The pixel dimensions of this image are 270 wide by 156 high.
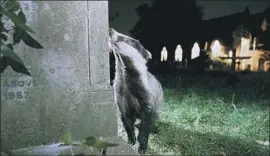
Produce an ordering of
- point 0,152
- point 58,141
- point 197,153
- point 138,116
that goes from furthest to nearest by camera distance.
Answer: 1. point 138,116
2. point 197,153
3. point 58,141
4. point 0,152

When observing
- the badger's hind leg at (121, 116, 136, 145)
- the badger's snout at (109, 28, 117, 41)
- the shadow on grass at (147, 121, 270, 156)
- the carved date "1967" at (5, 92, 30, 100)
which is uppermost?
the badger's snout at (109, 28, 117, 41)

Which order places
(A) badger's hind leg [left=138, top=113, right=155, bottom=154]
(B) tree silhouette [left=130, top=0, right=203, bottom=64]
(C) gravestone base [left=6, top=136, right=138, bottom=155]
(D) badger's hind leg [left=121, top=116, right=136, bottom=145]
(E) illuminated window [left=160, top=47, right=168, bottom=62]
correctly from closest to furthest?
1. (C) gravestone base [left=6, top=136, right=138, bottom=155]
2. (A) badger's hind leg [left=138, top=113, right=155, bottom=154]
3. (D) badger's hind leg [left=121, top=116, right=136, bottom=145]
4. (B) tree silhouette [left=130, top=0, right=203, bottom=64]
5. (E) illuminated window [left=160, top=47, right=168, bottom=62]

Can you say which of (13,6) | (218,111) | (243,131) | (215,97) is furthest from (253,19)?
(13,6)

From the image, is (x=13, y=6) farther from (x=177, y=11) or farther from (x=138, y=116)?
(x=177, y=11)

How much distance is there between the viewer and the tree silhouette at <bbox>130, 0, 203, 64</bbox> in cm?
1597

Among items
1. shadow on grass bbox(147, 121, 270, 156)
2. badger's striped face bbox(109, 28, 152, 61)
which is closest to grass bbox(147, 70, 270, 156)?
shadow on grass bbox(147, 121, 270, 156)

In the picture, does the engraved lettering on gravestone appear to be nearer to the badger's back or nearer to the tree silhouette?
the badger's back

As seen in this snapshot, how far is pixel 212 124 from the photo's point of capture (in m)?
5.73

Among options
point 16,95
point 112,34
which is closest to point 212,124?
point 112,34

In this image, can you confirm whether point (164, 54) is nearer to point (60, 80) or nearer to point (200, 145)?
point (200, 145)

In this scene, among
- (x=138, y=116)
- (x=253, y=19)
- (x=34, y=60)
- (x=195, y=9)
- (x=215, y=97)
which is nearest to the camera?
(x=34, y=60)

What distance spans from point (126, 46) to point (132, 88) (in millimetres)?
645

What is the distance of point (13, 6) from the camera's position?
1.74 meters

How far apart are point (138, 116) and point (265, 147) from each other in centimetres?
220
